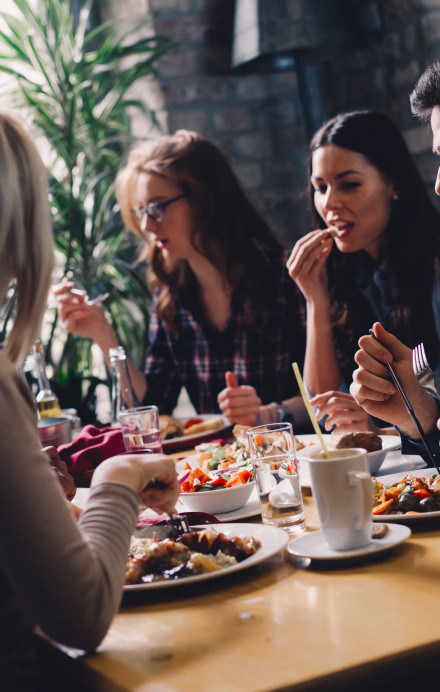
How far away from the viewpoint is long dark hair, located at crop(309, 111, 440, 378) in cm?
230

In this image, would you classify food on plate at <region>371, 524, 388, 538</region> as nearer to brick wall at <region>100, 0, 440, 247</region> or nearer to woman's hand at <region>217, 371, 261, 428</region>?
woman's hand at <region>217, 371, 261, 428</region>

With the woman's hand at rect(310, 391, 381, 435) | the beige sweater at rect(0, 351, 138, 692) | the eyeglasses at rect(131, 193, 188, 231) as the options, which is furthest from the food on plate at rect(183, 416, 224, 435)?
the beige sweater at rect(0, 351, 138, 692)

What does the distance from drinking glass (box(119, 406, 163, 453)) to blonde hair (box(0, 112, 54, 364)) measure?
26.3 inches

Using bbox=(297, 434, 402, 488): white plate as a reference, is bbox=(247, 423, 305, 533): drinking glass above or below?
above

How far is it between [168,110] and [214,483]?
132 inches

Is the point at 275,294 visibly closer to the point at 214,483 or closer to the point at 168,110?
the point at 214,483

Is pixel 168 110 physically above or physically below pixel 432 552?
above

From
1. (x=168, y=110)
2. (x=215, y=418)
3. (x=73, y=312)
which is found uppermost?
(x=168, y=110)

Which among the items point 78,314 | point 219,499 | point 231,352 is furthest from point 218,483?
point 231,352

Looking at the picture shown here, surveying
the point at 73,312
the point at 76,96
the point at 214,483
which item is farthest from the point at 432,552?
the point at 76,96

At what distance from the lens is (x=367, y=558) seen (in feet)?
3.58

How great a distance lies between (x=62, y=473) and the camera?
1.46m

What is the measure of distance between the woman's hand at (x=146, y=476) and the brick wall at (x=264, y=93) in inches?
124

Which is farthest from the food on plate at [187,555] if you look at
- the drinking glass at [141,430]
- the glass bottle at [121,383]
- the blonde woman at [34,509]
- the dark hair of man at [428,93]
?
the dark hair of man at [428,93]
